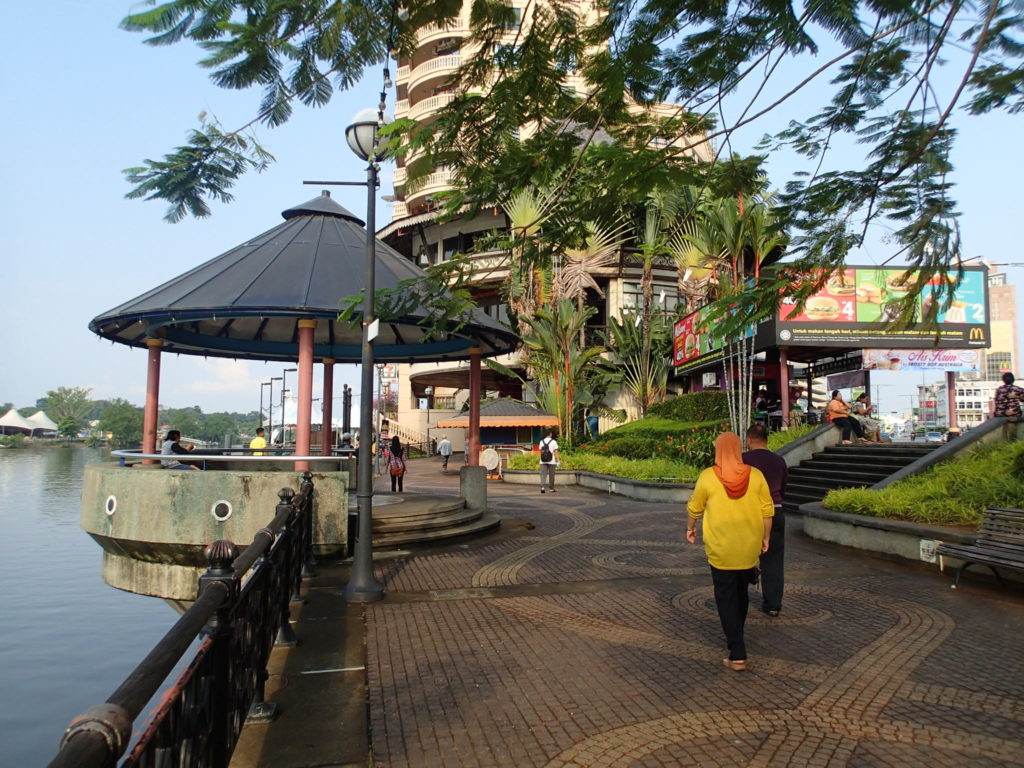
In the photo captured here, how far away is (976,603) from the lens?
6.81m

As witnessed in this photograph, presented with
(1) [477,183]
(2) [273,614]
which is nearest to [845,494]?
(1) [477,183]

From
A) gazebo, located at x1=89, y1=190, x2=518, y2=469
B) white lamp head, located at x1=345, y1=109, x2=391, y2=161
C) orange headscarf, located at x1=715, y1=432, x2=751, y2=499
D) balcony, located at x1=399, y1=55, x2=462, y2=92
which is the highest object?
balcony, located at x1=399, y1=55, x2=462, y2=92

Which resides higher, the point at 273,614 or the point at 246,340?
the point at 246,340

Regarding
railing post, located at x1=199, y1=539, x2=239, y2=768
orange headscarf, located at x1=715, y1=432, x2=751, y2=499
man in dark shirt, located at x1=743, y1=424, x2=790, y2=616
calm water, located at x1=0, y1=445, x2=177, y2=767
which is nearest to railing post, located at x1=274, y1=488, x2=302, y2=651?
railing post, located at x1=199, y1=539, x2=239, y2=768

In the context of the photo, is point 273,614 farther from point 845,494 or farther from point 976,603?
point 845,494

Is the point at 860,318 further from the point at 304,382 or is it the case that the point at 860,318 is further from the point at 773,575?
the point at 304,382

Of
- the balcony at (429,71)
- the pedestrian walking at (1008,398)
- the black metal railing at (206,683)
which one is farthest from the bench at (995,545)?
the balcony at (429,71)

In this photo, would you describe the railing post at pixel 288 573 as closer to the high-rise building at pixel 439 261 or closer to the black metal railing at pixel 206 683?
the black metal railing at pixel 206 683

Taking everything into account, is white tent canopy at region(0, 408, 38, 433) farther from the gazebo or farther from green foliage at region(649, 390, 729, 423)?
green foliage at region(649, 390, 729, 423)

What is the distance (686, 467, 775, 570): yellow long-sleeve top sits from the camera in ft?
15.9

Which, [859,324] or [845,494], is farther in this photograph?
[859,324]

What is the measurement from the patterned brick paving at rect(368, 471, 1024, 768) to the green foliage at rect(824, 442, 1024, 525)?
4.56ft

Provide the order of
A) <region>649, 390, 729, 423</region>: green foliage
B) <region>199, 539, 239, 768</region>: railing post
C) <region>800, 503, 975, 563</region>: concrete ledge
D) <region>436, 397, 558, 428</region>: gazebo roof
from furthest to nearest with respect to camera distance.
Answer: <region>436, 397, 558, 428</region>: gazebo roof, <region>649, 390, 729, 423</region>: green foliage, <region>800, 503, 975, 563</region>: concrete ledge, <region>199, 539, 239, 768</region>: railing post

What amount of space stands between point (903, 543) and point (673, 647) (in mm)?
5476
